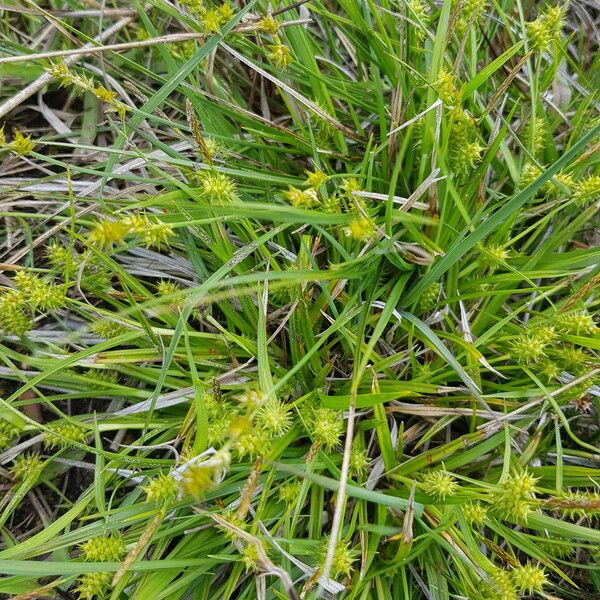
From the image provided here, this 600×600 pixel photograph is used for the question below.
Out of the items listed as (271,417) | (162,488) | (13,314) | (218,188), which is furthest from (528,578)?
(13,314)

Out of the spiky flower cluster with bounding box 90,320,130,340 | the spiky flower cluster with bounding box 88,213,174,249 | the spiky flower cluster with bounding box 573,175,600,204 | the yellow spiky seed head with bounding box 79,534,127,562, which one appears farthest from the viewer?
the spiky flower cluster with bounding box 90,320,130,340

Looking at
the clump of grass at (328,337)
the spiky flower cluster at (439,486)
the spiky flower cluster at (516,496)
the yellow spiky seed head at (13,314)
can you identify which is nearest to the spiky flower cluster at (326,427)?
the clump of grass at (328,337)

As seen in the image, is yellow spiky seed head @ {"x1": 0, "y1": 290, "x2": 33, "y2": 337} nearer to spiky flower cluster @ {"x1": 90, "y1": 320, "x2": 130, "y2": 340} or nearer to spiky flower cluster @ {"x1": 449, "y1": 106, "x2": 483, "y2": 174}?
spiky flower cluster @ {"x1": 90, "y1": 320, "x2": 130, "y2": 340}

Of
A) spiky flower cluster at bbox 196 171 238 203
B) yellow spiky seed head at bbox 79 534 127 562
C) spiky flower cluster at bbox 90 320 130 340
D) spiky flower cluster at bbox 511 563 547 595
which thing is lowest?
spiky flower cluster at bbox 511 563 547 595

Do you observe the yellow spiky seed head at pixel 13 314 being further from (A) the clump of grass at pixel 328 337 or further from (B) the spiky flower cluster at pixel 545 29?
(B) the spiky flower cluster at pixel 545 29

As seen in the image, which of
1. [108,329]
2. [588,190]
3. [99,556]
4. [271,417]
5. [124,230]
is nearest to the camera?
[124,230]

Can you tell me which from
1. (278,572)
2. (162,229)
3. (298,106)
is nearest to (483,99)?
(298,106)

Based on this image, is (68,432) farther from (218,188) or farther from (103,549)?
(218,188)

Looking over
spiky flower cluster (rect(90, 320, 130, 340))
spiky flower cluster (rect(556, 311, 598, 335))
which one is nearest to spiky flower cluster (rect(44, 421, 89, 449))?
spiky flower cluster (rect(90, 320, 130, 340))
